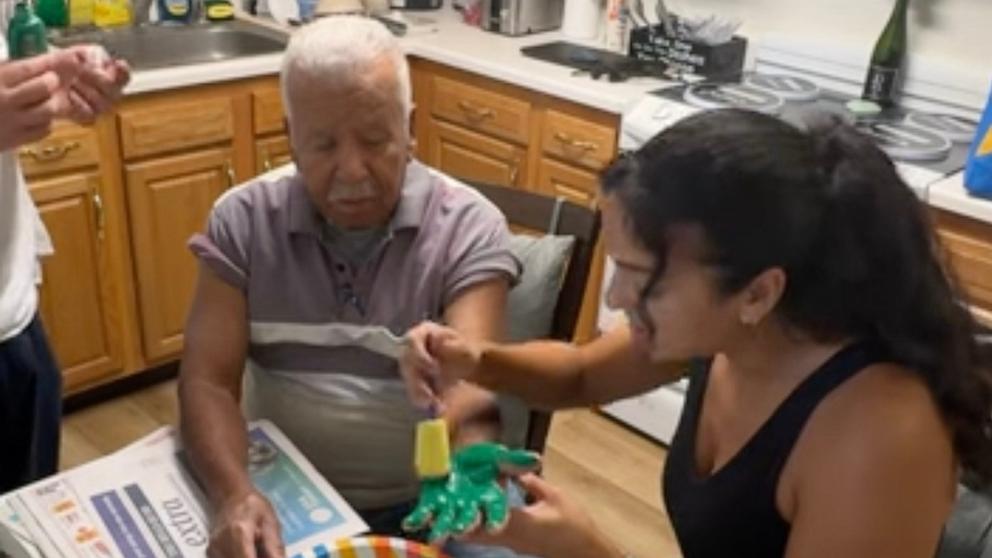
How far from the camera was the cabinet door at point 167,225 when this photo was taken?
110 inches

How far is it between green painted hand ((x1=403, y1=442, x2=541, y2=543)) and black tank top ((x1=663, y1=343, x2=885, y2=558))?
0.19m

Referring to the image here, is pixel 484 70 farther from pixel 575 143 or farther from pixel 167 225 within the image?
pixel 167 225

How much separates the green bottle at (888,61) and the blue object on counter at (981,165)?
557 mm

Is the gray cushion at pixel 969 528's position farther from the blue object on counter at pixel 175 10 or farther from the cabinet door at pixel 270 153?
the blue object on counter at pixel 175 10

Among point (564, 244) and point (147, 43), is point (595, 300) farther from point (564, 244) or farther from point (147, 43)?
point (147, 43)

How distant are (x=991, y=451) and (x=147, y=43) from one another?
106 inches

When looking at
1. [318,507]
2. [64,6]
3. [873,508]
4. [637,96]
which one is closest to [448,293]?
[318,507]

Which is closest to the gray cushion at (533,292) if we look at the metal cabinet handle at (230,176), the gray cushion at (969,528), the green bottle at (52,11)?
the gray cushion at (969,528)

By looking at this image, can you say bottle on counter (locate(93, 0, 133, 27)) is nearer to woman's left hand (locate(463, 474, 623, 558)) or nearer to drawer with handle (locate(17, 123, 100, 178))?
drawer with handle (locate(17, 123, 100, 178))

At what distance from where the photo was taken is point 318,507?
4.06 feet

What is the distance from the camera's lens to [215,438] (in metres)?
1.35

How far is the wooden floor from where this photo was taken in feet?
8.24

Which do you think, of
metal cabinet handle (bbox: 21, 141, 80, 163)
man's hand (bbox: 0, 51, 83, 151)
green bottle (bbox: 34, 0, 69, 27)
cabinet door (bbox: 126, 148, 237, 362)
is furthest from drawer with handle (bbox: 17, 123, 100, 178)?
man's hand (bbox: 0, 51, 83, 151)

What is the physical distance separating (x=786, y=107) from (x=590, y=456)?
3.42ft
